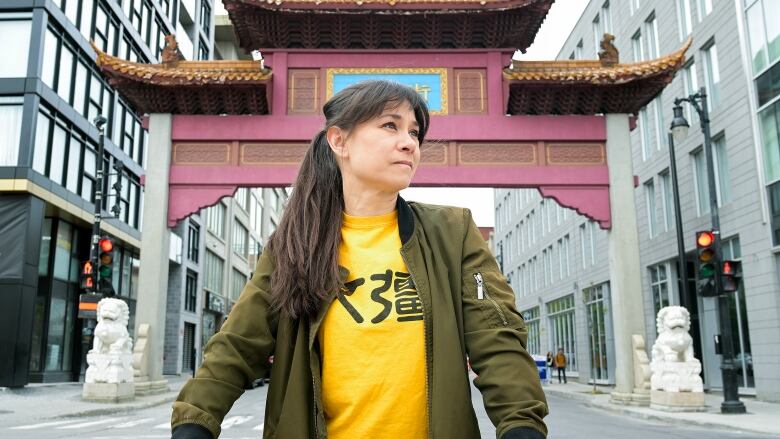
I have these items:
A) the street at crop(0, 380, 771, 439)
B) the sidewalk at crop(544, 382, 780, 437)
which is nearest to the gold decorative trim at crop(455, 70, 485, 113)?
the street at crop(0, 380, 771, 439)

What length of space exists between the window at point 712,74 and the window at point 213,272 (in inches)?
1140

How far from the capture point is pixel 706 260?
548 inches

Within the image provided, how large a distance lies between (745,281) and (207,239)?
97.8ft

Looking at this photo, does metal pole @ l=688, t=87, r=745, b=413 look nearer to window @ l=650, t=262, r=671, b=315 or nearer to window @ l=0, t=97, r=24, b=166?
window @ l=650, t=262, r=671, b=315

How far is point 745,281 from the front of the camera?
17781 millimetres

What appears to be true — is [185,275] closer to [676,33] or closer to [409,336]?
[676,33]

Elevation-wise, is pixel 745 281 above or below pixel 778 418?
above

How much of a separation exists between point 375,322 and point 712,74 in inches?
820

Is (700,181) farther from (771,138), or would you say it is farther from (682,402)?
(682,402)

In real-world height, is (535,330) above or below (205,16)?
below

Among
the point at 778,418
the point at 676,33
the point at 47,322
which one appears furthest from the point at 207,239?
the point at 778,418

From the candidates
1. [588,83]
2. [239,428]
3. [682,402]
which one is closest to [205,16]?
[588,83]

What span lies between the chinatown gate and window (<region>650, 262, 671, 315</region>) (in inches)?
310

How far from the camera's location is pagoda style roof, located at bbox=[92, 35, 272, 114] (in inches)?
628
